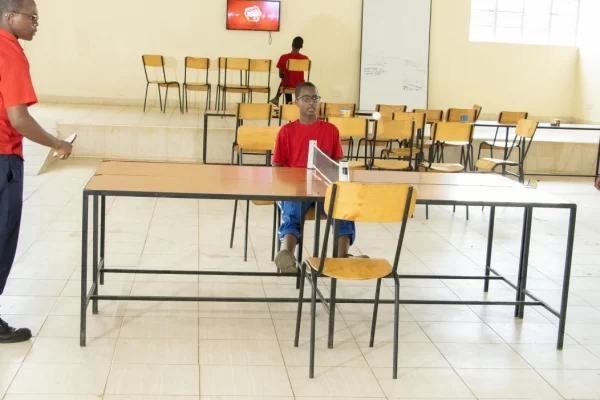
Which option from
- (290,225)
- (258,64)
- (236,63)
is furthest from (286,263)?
(236,63)

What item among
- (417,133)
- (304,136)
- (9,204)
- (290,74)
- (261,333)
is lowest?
(261,333)

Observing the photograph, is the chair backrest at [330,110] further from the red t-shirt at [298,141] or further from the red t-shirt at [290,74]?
the red t-shirt at [298,141]

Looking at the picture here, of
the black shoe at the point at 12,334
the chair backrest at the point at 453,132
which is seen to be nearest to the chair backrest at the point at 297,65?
the chair backrest at the point at 453,132

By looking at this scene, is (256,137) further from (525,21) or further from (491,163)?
(525,21)

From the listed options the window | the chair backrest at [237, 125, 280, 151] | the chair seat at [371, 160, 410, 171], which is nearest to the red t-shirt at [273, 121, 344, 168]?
the chair backrest at [237, 125, 280, 151]

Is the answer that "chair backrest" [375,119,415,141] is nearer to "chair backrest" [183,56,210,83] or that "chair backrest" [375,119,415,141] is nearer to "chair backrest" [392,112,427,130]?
"chair backrest" [392,112,427,130]

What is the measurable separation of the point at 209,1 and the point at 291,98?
2.07 m

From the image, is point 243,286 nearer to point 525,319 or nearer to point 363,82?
point 525,319

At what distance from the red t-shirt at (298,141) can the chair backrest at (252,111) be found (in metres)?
2.70

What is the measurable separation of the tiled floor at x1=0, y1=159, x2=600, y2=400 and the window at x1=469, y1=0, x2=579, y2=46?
7509 mm

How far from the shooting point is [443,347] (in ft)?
11.4

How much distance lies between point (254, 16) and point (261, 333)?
8.76 m

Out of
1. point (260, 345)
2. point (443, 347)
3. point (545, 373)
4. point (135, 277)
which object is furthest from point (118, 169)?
point (545, 373)

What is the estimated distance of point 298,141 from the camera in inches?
179
